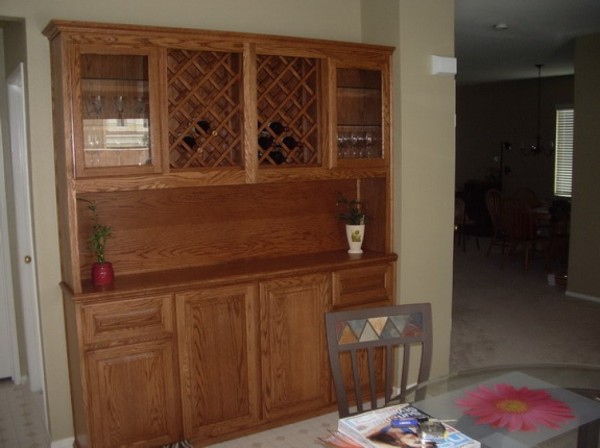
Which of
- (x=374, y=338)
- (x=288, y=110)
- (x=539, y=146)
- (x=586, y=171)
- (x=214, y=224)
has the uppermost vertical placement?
(x=288, y=110)

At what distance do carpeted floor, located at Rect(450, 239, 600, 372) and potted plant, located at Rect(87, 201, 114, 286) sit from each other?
2460mm

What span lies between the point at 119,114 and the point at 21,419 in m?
1.92

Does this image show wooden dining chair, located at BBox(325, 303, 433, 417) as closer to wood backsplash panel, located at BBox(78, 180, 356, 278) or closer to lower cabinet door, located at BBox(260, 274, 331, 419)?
lower cabinet door, located at BBox(260, 274, 331, 419)

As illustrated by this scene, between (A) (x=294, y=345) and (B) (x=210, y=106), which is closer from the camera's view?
(B) (x=210, y=106)

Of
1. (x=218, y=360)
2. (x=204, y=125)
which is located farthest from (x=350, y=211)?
(x=218, y=360)

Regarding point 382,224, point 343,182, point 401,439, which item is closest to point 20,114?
point 343,182

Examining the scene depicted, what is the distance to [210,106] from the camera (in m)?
3.06

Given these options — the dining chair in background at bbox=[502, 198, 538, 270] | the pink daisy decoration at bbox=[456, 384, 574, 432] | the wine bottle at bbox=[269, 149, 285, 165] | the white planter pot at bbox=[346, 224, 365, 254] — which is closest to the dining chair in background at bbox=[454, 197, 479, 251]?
the dining chair in background at bbox=[502, 198, 538, 270]

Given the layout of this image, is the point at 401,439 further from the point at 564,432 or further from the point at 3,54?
the point at 3,54

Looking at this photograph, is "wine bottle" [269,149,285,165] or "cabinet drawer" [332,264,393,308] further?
"cabinet drawer" [332,264,393,308]

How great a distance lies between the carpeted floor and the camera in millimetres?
4457

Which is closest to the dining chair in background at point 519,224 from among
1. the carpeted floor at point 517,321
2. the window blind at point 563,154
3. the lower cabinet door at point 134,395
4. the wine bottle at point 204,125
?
the carpeted floor at point 517,321

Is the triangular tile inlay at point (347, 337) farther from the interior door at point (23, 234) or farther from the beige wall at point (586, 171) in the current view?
the beige wall at point (586, 171)

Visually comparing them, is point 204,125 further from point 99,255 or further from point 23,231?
point 23,231
